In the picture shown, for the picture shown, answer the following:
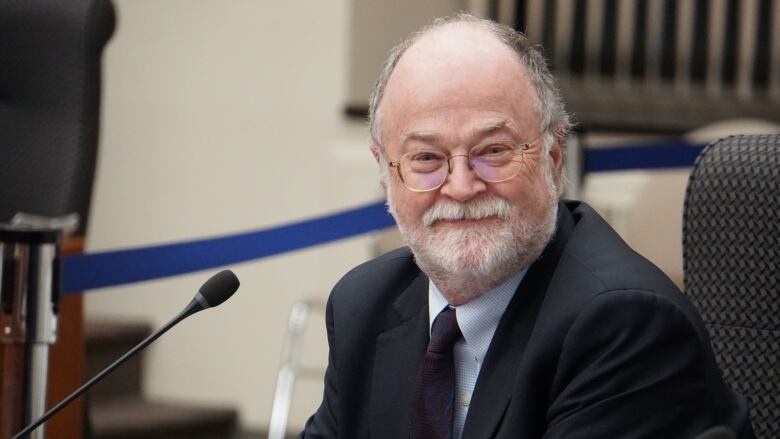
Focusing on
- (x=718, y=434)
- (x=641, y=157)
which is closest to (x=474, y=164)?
(x=718, y=434)

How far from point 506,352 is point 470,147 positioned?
0.97ft

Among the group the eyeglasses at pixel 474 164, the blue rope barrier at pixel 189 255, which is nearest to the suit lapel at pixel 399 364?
the eyeglasses at pixel 474 164

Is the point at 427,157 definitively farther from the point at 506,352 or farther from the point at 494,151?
the point at 506,352

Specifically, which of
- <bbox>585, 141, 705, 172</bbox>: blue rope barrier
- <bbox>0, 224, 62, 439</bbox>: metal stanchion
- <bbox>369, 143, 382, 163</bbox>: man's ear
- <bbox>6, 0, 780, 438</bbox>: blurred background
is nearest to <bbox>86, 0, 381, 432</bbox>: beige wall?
<bbox>6, 0, 780, 438</bbox>: blurred background

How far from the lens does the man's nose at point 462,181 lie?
1.99 meters

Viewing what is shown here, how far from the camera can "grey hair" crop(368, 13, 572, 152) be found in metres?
2.07

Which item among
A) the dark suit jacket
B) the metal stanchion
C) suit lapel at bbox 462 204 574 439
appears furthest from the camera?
the metal stanchion

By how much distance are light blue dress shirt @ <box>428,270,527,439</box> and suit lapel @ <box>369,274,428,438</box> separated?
0.09 metres

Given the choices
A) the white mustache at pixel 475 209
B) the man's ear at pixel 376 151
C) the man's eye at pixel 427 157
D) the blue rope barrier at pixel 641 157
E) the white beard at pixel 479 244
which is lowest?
the blue rope barrier at pixel 641 157

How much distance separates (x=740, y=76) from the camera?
18.0 ft

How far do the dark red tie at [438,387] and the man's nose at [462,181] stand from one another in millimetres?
188

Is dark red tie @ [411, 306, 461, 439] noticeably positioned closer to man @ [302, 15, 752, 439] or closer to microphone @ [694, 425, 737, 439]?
man @ [302, 15, 752, 439]

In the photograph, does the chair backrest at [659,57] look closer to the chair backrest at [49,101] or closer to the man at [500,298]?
the chair backrest at [49,101]

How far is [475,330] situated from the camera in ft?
6.69
